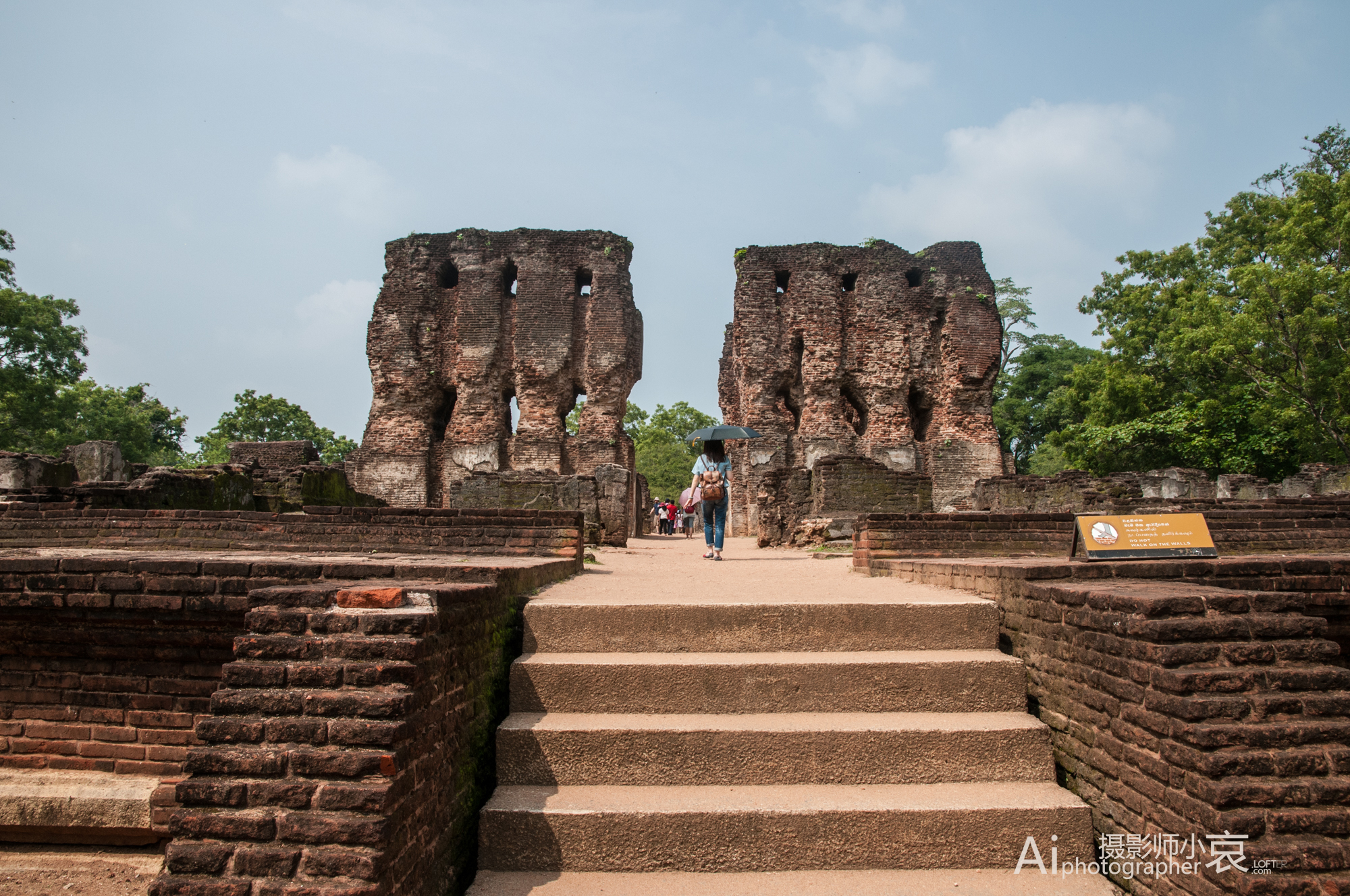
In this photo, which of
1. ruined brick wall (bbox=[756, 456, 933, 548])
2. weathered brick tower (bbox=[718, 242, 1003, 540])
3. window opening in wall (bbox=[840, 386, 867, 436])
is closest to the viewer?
ruined brick wall (bbox=[756, 456, 933, 548])

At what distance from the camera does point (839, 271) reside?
21.0m

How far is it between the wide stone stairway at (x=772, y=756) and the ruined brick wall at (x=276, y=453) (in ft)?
58.2

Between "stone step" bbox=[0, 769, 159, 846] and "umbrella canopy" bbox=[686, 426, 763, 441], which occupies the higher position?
"umbrella canopy" bbox=[686, 426, 763, 441]

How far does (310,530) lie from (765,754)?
498 centimetres

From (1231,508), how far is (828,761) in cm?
757

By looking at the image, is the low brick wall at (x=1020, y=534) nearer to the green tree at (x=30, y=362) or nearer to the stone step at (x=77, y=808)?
the stone step at (x=77, y=808)

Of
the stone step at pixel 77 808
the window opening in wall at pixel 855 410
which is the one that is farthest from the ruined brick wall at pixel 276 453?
the stone step at pixel 77 808

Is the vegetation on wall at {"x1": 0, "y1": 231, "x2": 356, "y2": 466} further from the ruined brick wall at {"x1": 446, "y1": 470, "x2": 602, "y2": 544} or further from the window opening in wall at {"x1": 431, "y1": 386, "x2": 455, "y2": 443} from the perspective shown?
the ruined brick wall at {"x1": 446, "y1": 470, "x2": 602, "y2": 544}

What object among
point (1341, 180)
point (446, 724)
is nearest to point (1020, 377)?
point (1341, 180)

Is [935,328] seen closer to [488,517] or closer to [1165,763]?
[488,517]

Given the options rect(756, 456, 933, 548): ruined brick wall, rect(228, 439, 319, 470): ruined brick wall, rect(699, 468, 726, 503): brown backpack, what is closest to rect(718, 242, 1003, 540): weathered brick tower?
rect(756, 456, 933, 548): ruined brick wall

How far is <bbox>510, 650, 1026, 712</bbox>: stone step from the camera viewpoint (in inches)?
122

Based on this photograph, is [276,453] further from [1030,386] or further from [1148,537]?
[1030,386]

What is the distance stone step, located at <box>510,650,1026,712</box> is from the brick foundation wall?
50 cm
